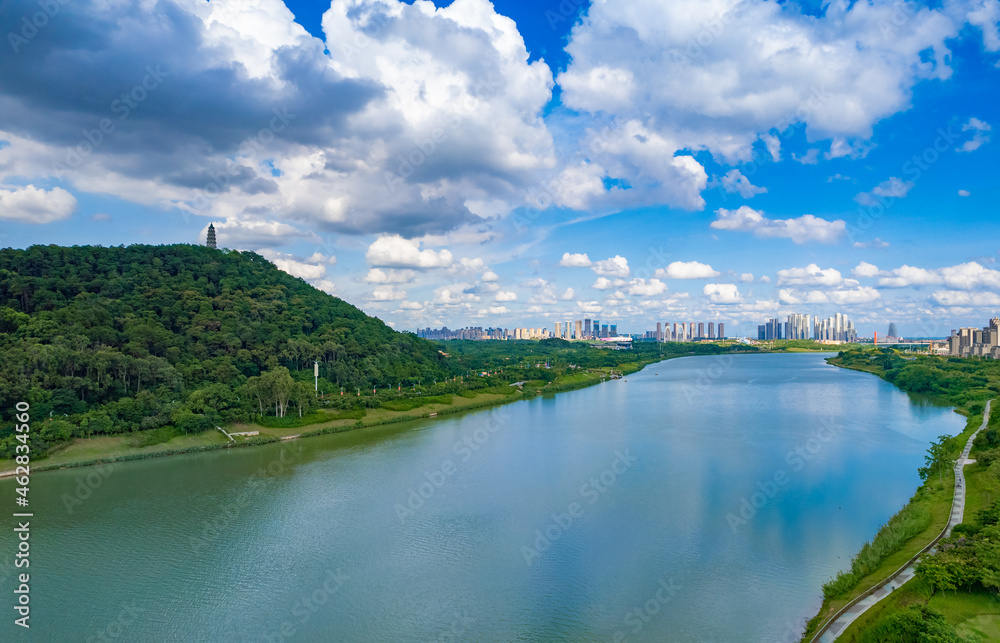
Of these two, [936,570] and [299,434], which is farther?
[299,434]

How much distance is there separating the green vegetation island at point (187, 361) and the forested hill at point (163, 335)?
6cm

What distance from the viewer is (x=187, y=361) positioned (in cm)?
2172

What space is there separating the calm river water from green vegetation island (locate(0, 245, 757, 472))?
1777 mm

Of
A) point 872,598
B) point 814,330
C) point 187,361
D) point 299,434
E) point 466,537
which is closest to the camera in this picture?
point 872,598

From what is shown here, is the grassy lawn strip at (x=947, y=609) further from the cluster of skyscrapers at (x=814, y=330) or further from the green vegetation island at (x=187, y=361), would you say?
the cluster of skyscrapers at (x=814, y=330)

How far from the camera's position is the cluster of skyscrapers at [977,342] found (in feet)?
162

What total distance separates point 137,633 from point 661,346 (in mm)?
81593

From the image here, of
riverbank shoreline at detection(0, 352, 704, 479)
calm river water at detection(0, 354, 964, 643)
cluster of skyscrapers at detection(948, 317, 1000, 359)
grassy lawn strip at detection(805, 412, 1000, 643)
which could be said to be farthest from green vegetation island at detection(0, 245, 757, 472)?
cluster of skyscrapers at detection(948, 317, 1000, 359)

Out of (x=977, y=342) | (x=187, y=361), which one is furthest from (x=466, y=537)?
(x=977, y=342)

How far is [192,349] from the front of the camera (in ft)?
74.3

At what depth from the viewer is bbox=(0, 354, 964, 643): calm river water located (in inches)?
294

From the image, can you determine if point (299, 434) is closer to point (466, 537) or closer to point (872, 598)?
point (466, 537)

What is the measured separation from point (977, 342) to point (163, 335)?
225 ft

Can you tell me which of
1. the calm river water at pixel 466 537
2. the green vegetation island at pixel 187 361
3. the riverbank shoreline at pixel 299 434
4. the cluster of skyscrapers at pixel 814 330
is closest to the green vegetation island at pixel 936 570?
the calm river water at pixel 466 537
